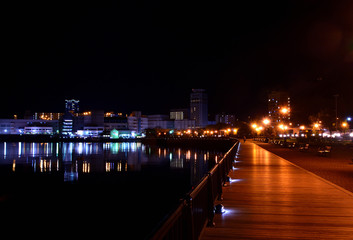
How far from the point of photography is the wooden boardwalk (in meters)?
6.66

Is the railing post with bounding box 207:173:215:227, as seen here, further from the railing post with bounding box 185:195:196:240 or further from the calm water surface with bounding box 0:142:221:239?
the calm water surface with bounding box 0:142:221:239

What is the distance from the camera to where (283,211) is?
8430 millimetres

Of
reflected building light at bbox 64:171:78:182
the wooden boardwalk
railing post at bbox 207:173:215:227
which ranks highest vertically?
railing post at bbox 207:173:215:227

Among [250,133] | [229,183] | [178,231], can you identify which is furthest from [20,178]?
[250,133]

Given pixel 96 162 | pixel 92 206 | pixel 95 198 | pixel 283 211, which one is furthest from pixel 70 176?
pixel 283 211

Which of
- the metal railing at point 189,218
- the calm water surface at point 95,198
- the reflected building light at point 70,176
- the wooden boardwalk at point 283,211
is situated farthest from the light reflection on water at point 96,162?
the metal railing at point 189,218

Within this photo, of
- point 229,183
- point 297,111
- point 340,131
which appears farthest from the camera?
point 297,111

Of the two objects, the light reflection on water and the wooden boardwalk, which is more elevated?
the wooden boardwalk

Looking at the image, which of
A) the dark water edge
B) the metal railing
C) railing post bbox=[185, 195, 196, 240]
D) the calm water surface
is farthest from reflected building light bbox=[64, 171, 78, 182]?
railing post bbox=[185, 195, 196, 240]

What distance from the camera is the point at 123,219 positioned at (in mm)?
19641

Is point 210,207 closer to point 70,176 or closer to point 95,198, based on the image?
point 95,198

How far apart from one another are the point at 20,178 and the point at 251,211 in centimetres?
3380

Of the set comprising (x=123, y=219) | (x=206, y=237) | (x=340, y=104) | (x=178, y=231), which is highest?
(x=340, y=104)

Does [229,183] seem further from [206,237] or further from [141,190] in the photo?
[141,190]
